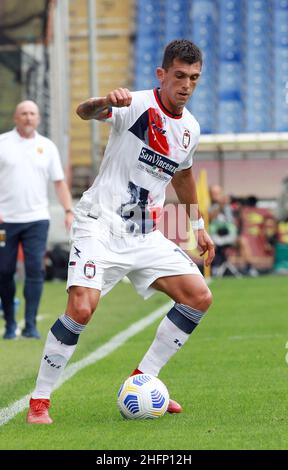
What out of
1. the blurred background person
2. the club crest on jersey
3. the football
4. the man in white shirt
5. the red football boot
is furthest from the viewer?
the blurred background person

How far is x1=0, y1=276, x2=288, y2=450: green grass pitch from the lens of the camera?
18.9 feet

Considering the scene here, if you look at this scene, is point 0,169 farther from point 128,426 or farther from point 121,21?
point 121,21

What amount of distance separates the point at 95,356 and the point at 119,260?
3.34m

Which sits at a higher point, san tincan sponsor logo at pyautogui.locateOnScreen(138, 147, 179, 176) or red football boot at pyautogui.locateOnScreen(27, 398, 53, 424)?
san tincan sponsor logo at pyautogui.locateOnScreen(138, 147, 179, 176)

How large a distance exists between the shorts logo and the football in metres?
0.71

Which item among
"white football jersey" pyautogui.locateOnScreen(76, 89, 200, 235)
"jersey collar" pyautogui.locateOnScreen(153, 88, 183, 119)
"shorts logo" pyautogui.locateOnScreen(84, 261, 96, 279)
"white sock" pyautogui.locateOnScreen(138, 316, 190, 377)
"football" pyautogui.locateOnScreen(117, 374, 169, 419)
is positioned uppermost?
"jersey collar" pyautogui.locateOnScreen(153, 88, 183, 119)

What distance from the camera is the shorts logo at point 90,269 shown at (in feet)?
21.2

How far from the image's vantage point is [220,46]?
117 feet

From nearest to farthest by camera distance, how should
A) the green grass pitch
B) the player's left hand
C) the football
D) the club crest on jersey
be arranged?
the green grass pitch, the football, the club crest on jersey, the player's left hand

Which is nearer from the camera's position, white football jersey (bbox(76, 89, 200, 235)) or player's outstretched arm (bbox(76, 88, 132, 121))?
player's outstretched arm (bbox(76, 88, 132, 121))

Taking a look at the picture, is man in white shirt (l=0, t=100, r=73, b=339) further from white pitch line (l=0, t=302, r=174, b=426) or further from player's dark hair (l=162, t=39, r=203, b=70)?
player's dark hair (l=162, t=39, r=203, b=70)

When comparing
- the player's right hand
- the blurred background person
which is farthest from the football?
the blurred background person

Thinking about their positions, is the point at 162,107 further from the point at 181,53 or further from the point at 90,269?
the point at 90,269

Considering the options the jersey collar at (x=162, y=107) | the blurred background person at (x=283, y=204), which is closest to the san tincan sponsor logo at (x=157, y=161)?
the jersey collar at (x=162, y=107)
